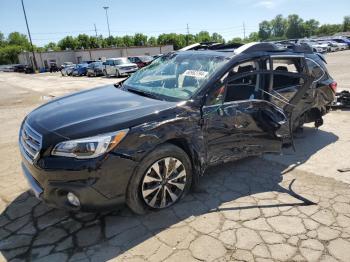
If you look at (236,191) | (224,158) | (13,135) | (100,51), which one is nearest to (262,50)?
(224,158)

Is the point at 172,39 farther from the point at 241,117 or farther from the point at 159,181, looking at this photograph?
the point at 159,181

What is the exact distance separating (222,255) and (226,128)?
153 cm

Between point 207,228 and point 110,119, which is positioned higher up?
point 110,119

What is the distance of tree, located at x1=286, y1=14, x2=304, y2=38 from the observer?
131375 mm

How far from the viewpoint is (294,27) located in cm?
13500

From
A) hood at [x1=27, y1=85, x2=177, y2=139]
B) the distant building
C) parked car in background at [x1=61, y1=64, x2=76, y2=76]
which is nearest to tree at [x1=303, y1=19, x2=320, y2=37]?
the distant building

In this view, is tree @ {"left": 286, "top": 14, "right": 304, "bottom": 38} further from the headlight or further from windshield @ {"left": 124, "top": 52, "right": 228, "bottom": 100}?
the headlight

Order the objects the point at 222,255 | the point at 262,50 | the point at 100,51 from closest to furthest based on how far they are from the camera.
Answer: the point at 222,255
the point at 262,50
the point at 100,51

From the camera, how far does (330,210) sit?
3520mm

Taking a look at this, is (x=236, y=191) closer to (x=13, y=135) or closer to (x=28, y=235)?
(x=28, y=235)

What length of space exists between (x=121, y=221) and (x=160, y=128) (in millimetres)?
1078

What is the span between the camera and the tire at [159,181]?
3.21 metres

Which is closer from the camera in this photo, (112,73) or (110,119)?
(110,119)

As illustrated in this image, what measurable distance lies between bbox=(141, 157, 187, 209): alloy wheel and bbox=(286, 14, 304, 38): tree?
139621 mm
